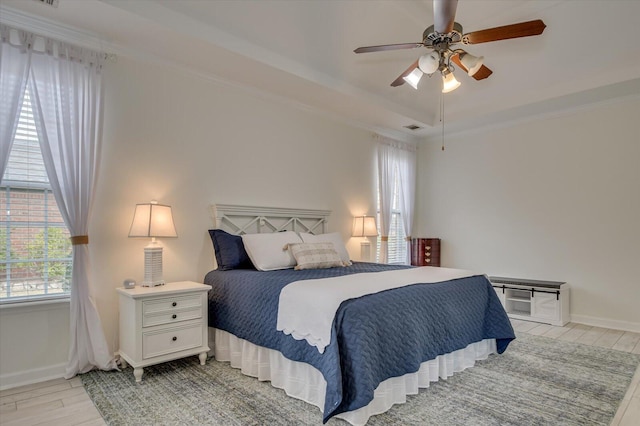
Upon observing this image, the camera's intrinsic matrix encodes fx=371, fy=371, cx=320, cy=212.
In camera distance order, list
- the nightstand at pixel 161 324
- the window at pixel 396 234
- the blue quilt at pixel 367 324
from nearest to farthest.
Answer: the blue quilt at pixel 367 324 → the nightstand at pixel 161 324 → the window at pixel 396 234

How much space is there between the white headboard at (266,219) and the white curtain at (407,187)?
180 centimetres

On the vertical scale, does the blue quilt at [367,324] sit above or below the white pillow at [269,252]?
below

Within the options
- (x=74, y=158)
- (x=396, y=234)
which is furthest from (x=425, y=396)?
(x=396, y=234)

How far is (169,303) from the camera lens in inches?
116

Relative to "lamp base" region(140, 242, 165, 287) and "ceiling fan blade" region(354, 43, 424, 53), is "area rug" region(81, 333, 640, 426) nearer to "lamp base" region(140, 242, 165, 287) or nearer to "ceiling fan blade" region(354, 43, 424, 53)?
"lamp base" region(140, 242, 165, 287)

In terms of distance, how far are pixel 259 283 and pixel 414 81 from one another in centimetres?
214

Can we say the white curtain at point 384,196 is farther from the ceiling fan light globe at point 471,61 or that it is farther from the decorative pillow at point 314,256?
the ceiling fan light globe at point 471,61

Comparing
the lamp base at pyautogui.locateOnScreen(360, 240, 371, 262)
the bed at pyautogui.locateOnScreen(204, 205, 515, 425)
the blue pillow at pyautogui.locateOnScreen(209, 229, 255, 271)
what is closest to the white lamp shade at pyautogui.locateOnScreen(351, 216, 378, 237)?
the lamp base at pyautogui.locateOnScreen(360, 240, 371, 262)

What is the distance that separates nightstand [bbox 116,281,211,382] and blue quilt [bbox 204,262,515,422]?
0.75 ft

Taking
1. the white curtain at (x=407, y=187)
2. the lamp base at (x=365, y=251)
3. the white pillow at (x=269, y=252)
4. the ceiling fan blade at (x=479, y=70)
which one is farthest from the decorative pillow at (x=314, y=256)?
the white curtain at (x=407, y=187)

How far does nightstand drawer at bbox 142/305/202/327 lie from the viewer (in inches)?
112

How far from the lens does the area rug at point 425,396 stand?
225cm

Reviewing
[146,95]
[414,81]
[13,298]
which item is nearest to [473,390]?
[414,81]

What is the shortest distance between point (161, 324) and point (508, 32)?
3.37m
